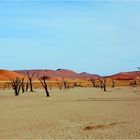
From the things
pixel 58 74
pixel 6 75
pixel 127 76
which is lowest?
pixel 127 76

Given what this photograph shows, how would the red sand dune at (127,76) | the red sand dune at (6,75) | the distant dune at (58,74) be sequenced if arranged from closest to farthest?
the red sand dune at (6,75)
the distant dune at (58,74)
the red sand dune at (127,76)

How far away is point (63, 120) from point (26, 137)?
3.82m

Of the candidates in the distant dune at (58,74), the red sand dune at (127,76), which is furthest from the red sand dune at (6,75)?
the red sand dune at (127,76)

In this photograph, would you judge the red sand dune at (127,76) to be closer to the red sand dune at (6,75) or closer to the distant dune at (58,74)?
the distant dune at (58,74)

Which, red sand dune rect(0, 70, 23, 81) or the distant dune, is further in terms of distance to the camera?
the distant dune

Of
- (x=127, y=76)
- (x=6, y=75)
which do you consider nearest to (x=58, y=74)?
(x=127, y=76)

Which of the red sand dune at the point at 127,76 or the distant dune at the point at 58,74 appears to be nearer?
the distant dune at the point at 58,74

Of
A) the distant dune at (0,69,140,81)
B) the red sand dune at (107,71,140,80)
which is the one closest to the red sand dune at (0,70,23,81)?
the distant dune at (0,69,140,81)

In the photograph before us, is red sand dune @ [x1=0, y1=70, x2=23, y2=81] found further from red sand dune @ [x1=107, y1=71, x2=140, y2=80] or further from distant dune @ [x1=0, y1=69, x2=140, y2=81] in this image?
red sand dune @ [x1=107, y1=71, x2=140, y2=80]

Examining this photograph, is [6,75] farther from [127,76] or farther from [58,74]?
[58,74]

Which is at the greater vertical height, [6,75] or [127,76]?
[6,75]

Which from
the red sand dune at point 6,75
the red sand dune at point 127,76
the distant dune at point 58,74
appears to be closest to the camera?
the red sand dune at point 6,75

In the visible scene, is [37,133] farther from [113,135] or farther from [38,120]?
[38,120]

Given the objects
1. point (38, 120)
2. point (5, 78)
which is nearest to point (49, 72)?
point (5, 78)
